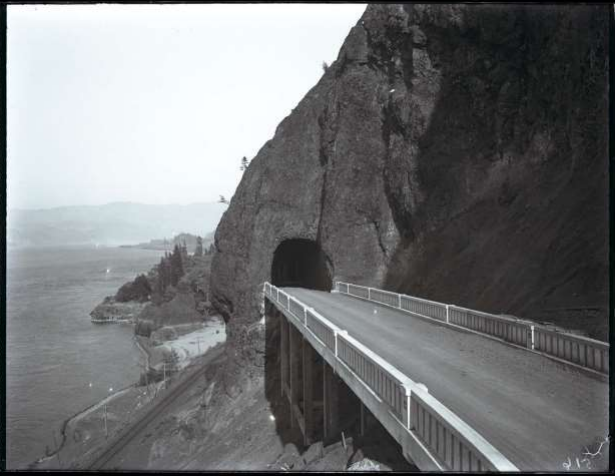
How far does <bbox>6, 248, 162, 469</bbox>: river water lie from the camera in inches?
1934

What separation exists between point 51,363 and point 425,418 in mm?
68910

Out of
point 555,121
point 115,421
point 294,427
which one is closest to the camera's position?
point 555,121

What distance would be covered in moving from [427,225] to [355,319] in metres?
13.0

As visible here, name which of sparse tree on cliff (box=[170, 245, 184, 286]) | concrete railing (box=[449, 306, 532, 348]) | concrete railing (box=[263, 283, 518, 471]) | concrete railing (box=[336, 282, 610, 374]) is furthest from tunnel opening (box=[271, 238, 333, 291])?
sparse tree on cliff (box=[170, 245, 184, 286])

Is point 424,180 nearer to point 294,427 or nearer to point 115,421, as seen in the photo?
point 294,427

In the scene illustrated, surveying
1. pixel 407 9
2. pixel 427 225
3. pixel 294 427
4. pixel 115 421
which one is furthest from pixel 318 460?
pixel 115 421

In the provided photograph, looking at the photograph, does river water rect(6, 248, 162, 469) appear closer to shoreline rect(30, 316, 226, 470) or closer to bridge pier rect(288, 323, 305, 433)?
shoreline rect(30, 316, 226, 470)

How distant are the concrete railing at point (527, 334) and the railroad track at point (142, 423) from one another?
27494 mm

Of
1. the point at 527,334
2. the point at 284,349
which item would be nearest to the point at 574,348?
the point at 527,334

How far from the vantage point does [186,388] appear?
49.7m

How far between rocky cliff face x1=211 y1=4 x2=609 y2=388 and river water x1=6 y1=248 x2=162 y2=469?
22.8 meters

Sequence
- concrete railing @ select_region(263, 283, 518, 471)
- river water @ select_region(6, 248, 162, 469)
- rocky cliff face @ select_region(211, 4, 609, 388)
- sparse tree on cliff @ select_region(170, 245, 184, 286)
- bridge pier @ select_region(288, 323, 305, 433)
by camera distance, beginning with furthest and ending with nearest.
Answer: sparse tree on cliff @ select_region(170, 245, 184, 286), river water @ select_region(6, 248, 162, 469), bridge pier @ select_region(288, 323, 305, 433), rocky cliff face @ select_region(211, 4, 609, 388), concrete railing @ select_region(263, 283, 518, 471)

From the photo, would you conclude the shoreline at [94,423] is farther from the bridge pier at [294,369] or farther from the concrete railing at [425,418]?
the concrete railing at [425,418]

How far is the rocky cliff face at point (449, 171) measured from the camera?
1845 centimetres
